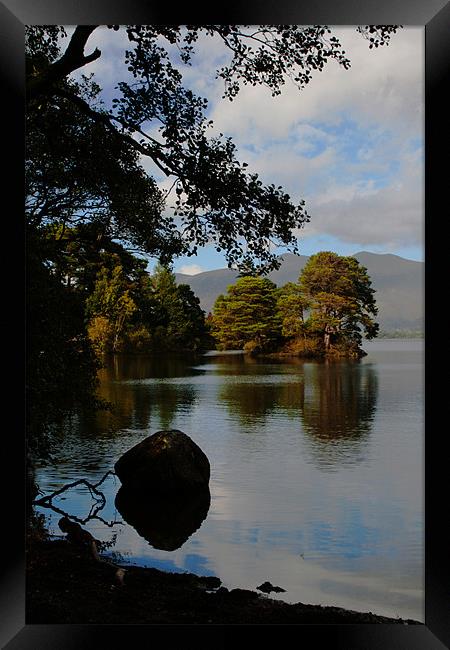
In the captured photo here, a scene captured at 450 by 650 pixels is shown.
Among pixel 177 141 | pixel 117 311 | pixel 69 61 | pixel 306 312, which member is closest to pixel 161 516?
pixel 117 311

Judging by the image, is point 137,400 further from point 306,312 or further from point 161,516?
point 161,516

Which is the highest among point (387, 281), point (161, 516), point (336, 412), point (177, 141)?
point (177, 141)

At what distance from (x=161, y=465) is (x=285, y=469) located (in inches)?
213

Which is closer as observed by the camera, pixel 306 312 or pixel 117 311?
pixel 117 311

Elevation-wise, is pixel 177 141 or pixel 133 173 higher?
pixel 177 141

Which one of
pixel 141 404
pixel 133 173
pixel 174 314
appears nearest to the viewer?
pixel 133 173

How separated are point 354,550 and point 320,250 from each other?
7938mm

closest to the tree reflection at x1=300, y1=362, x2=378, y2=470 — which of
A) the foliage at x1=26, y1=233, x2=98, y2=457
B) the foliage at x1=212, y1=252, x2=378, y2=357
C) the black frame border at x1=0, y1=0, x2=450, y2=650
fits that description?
the foliage at x1=212, y1=252, x2=378, y2=357

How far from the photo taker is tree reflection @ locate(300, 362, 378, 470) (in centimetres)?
1218

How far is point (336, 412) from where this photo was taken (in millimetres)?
13812

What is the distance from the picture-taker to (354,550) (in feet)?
26.8

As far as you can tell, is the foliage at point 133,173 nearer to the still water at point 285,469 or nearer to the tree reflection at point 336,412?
the still water at point 285,469
